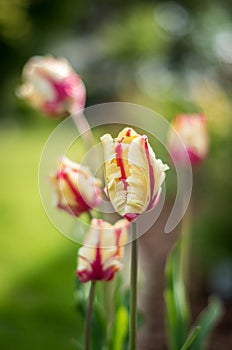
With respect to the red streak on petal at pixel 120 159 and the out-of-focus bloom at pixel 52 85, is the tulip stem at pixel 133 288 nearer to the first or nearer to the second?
the red streak on petal at pixel 120 159

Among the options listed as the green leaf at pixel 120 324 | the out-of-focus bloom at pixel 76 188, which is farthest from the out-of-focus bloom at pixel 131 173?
the green leaf at pixel 120 324

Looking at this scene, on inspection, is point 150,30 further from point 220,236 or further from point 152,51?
point 220,236

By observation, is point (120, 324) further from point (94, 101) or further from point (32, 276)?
point (94, 101)

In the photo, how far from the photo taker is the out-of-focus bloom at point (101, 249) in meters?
0.95

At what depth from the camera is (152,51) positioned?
30.1 ft

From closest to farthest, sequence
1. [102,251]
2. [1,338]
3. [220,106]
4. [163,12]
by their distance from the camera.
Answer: [102,251] < [1,338] < [220,106] < [163,12]

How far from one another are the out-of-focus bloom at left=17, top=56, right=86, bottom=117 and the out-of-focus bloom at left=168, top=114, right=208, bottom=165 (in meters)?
0.19

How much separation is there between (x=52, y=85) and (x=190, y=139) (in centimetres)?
26

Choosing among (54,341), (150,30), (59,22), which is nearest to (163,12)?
(150,30)

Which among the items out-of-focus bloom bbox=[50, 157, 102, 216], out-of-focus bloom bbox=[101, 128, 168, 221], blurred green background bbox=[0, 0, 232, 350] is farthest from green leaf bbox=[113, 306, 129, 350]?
blurred green background bbox=[0, 0, 232, 350]

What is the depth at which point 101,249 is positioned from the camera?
0.95 m

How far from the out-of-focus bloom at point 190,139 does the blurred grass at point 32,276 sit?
2.14ft

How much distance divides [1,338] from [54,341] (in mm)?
189

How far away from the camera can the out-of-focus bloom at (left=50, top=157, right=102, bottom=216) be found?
1.01 metres
